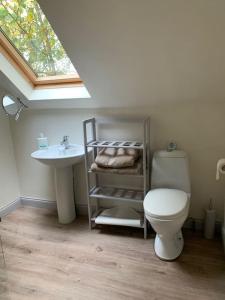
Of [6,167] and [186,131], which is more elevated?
[186,131]

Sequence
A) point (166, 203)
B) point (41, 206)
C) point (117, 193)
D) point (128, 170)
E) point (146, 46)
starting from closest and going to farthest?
point (146, 46) < point (166, 203) < point (128, 170) < point (117, 193) < point (41, 206)

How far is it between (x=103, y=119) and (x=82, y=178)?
0.70 metres

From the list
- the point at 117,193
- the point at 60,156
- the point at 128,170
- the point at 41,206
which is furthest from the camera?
the point at 41,206

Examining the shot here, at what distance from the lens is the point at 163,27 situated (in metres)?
1.52

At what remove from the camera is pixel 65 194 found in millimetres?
2521

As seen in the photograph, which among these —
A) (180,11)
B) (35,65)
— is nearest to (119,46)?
(180,11)

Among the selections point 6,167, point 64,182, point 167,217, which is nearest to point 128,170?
point 167,217

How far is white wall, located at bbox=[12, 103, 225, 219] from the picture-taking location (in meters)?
2.11

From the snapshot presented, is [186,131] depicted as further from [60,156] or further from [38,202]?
[38,202]

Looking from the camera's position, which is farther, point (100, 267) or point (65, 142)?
point (65, 142)

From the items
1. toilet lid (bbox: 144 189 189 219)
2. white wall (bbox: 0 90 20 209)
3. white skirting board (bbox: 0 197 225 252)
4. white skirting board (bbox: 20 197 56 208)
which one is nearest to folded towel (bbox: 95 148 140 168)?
toilet lid (bbox: 144 189 189 219)

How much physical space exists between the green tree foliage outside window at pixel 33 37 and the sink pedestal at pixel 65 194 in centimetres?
99

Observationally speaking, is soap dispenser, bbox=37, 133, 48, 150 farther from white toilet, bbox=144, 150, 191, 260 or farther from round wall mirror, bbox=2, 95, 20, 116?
white toilet, bbox=144, 150, 191, 260

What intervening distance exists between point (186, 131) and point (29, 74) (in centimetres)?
162
